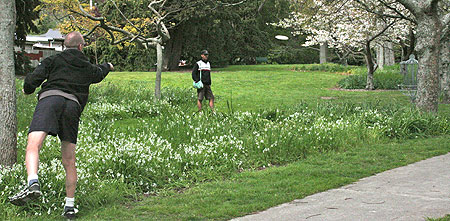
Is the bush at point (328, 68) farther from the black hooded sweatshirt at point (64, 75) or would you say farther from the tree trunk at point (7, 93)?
the black hooded sweatshirt at point (64, 75)

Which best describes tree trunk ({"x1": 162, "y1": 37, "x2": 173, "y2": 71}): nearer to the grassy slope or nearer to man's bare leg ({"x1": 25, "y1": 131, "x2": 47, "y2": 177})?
the grassy slope

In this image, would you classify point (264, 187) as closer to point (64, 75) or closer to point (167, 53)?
point (64, 75)

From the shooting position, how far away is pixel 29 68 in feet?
78.0

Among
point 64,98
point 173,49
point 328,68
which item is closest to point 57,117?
point 64,98

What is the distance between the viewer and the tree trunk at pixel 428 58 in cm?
1209

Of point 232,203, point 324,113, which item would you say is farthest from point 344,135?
point 232,203

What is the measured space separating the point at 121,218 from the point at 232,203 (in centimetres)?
117

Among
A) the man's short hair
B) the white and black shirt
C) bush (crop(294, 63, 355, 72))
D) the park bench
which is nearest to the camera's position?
the man's short hair

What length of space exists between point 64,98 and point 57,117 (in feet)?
0.68

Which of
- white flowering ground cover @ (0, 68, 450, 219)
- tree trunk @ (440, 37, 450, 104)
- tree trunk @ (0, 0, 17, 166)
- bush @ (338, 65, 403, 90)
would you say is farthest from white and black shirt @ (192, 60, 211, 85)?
bush @ (338, 65, 403, 90)

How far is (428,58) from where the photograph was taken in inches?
478

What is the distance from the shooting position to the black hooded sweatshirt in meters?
5.19

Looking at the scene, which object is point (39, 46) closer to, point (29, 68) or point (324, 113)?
point (29, 68)

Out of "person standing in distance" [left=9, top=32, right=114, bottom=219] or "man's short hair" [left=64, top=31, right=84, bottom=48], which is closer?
"person standing in distance" [left=9, top=32, right=114, bottom=219]
